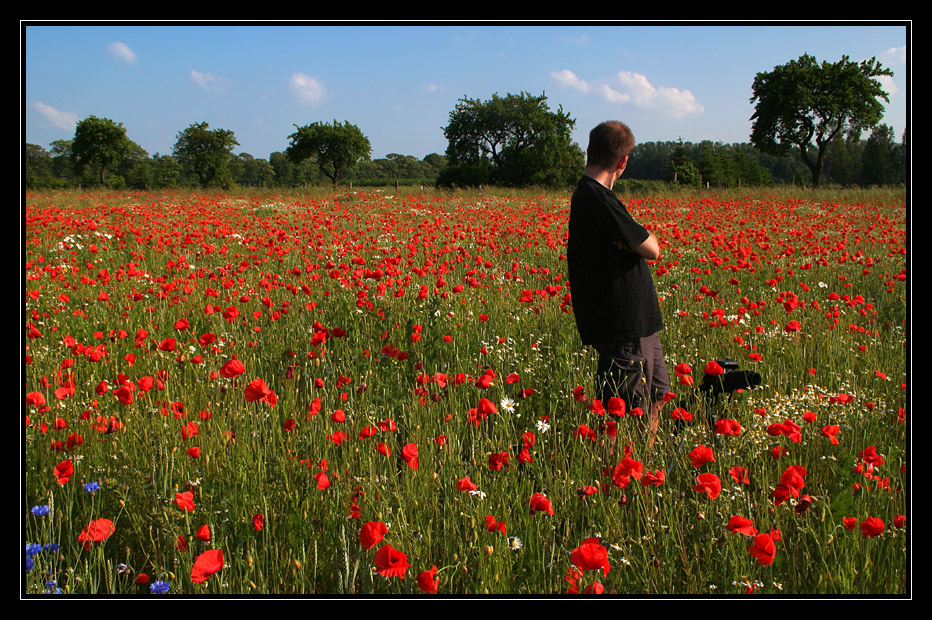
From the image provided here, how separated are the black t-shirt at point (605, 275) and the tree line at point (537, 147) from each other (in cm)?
4305

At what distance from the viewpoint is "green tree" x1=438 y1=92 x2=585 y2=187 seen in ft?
202

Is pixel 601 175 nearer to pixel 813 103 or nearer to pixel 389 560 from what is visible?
pixel 389 560

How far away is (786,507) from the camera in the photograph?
2270 mm

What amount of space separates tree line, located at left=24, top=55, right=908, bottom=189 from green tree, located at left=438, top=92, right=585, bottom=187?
0.11 metres

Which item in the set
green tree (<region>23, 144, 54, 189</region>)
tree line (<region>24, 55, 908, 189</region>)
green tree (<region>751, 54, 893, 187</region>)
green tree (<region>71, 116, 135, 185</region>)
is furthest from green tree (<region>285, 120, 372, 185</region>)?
green tree (<region>751, 54, 893, 187</region>)

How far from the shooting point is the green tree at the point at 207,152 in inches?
2857

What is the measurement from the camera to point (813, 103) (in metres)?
47.1

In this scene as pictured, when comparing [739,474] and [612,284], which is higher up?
[612,284]

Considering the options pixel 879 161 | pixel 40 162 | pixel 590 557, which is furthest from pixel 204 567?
pixel 40 162

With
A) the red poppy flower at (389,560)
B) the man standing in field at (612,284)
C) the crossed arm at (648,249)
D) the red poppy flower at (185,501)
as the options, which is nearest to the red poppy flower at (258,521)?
the red poppy flower at (185,501)

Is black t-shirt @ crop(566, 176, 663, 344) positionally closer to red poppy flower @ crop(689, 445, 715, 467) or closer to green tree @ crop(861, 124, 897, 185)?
red poppy flower @ crop(689, 445, 715, 467)

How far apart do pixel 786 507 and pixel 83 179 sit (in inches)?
3429

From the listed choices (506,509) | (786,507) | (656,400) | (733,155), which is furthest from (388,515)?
(733,155)

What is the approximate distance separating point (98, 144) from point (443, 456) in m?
79.7
